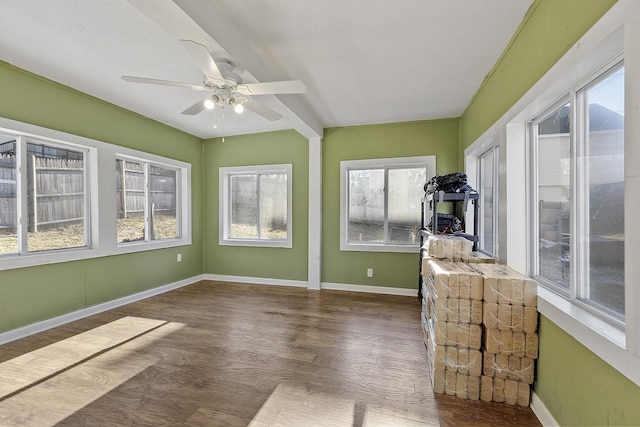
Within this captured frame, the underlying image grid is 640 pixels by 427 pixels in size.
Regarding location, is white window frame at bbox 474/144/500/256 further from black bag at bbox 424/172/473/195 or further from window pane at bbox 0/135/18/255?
window pane at bbox 0/135/18/255

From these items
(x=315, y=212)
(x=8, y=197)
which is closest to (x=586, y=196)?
(x=315, y=212)

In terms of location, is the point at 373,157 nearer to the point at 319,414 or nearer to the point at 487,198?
the point at 487,198

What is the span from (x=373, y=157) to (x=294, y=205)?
1514 mm

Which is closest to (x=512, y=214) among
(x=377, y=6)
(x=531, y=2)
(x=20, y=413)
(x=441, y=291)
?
(x=441, y=291)

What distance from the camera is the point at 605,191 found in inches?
51.3

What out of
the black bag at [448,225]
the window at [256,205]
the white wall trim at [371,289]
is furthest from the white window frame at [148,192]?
the black bag at [448,225]

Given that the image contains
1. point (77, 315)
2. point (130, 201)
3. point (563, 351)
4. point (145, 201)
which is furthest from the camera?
point (145, 201)

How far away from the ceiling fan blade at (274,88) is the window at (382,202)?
2.31 metres

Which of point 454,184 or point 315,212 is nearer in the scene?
point 454,184

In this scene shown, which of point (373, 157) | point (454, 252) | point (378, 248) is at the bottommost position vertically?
point (378, 248)

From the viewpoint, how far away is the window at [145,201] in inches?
145

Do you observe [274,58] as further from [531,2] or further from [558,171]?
[558,171]

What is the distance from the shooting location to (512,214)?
208 cm

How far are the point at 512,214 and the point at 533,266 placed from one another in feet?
1.36
